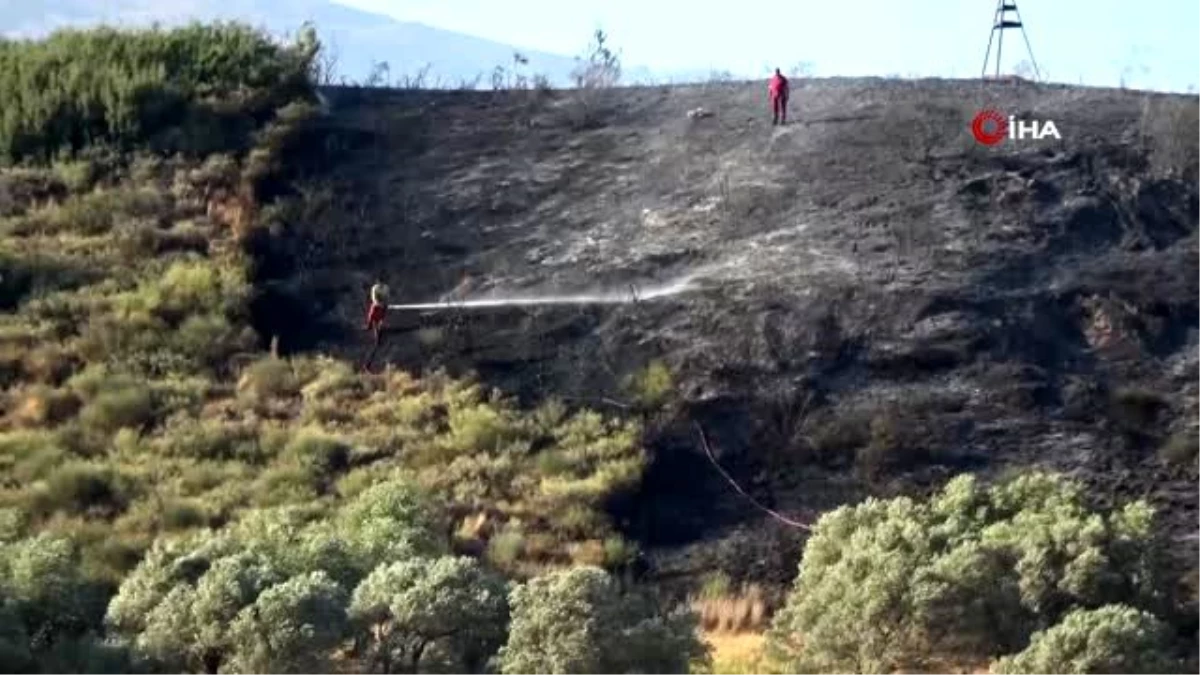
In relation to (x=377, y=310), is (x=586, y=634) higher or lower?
lower

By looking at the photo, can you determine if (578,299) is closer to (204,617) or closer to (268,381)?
(268,381)

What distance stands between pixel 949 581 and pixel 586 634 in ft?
9.02

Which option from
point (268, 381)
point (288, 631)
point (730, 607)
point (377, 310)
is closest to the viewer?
point (288, 631)

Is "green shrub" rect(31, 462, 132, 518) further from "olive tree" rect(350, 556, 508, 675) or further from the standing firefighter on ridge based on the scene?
the standing firefighter on ridge

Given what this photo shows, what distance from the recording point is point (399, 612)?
47.4 ft

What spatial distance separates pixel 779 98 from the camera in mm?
28688

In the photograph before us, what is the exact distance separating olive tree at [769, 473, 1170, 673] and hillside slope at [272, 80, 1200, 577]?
135 inches

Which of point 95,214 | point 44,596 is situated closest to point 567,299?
point 95,214

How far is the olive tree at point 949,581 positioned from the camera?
15562 mm

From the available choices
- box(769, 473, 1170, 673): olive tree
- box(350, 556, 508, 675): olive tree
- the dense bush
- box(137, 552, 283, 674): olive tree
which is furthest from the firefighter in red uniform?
box(137, 552, 283, 674): olive tree

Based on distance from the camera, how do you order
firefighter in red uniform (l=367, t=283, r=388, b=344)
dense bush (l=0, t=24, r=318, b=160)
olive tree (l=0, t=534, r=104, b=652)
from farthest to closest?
dense bush (l=0, t=24, r=318, b=160)
firefighter in red uniform (l=367, t=283, r=388, b=344)
olive tree (l=0, t=534, r=104, b=652)

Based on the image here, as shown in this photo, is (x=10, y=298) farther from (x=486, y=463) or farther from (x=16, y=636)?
(x=16, y=636)

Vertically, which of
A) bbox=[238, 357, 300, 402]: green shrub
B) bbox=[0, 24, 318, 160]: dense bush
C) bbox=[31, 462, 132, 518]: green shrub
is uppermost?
bbox=[0, 24, 318, 160]: dense bush

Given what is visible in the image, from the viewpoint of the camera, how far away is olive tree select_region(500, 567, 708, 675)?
14.2 metres
